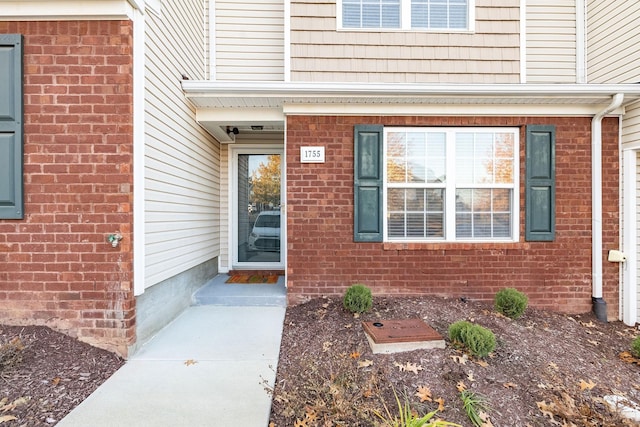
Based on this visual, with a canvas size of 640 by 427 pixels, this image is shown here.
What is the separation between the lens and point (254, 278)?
4.82m

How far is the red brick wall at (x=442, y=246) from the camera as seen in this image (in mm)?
4023

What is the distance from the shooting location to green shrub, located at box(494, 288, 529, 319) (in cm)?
362

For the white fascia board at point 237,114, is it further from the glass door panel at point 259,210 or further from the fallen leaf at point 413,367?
the fallen leaf at point 413,367

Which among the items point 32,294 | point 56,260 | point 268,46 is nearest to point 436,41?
point 268,46

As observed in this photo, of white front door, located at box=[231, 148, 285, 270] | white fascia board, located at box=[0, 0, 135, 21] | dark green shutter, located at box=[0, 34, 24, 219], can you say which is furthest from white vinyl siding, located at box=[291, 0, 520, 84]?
dark green shutter, located at box=[0, 34, 24, 219]

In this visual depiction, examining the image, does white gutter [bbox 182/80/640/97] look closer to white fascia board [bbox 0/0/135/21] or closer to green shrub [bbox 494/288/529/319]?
white fascia board [bbox 0/0/135/21]

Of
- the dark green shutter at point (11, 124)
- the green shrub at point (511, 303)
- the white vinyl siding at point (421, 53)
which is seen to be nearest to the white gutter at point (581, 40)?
the white vinyl siding at point (421, 53)

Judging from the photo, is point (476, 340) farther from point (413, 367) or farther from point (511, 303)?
point (511, 303)

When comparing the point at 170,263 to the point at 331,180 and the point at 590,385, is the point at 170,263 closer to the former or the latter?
the point at 331,180

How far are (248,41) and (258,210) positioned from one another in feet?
8.67

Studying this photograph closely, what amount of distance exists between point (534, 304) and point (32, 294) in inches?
218

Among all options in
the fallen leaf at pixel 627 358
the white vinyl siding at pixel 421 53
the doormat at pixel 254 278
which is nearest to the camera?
the fallen leaf at pixel 627 358

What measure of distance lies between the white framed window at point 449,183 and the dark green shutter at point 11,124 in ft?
12.2

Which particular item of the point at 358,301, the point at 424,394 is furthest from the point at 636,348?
the point at 358,301
